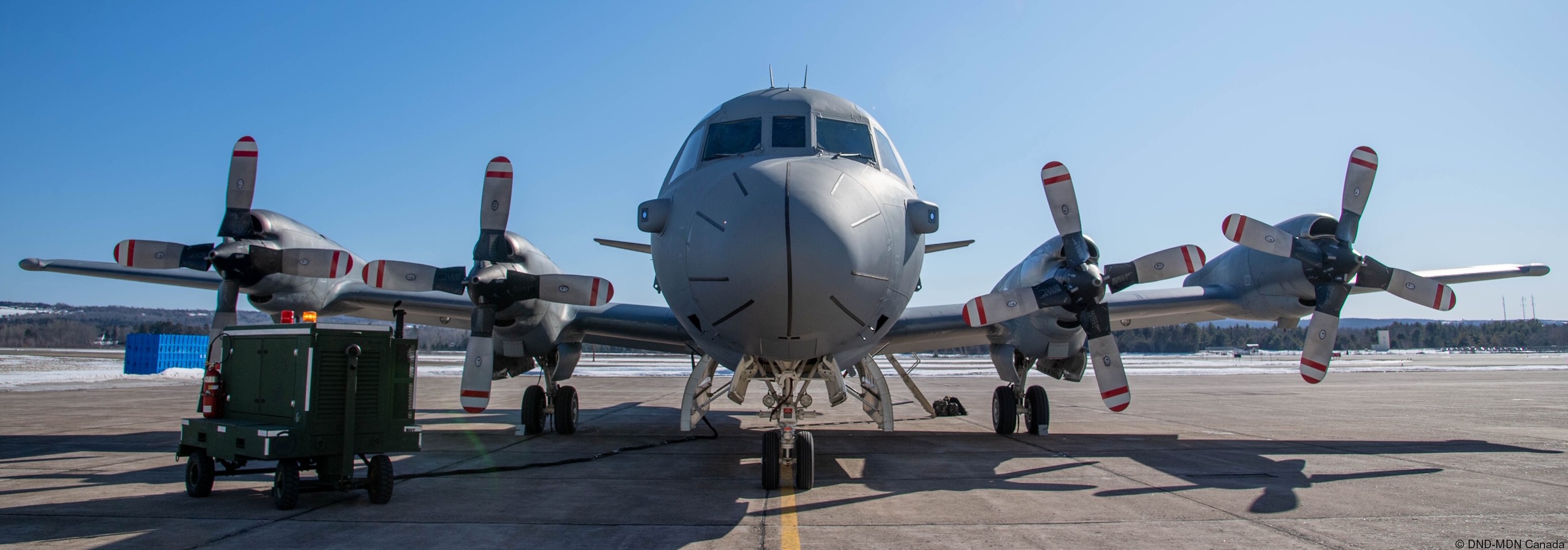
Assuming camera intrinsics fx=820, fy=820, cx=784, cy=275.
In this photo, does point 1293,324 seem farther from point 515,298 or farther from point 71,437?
point 71,437

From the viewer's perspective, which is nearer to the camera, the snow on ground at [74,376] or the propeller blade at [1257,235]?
the propeller blade at [1257,235]

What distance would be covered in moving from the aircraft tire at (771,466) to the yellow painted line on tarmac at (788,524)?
127 millimetres

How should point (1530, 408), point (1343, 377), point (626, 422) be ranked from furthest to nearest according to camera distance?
point (1343, 377)
point (1530, 408)
point (626, 422)

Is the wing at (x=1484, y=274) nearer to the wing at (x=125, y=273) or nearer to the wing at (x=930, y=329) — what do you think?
the wing at (x=930, y=329)

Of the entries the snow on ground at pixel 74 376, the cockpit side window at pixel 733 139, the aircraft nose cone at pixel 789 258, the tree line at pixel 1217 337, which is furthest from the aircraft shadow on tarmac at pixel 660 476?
the tree line at pixel 1217 337

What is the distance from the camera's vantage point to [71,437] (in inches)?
434

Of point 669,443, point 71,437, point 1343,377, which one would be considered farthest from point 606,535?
point 1343,377

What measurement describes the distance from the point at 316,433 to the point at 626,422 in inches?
365

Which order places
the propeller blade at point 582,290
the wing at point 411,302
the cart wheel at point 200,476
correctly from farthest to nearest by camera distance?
the wing at point 411,302 < the propeller blade at point 582,290 < the cart wheel at point 200,476

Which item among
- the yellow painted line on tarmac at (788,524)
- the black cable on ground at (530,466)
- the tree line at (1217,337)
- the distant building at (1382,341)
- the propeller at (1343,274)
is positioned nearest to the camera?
the yellow painted line on tarmac at (788,524)

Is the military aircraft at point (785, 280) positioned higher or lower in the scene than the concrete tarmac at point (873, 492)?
higher

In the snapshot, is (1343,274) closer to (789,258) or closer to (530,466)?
(789,258)

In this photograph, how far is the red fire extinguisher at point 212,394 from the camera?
279 inches

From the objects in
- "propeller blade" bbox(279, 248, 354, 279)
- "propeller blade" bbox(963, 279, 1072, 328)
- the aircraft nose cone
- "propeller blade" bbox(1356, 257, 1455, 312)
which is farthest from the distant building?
"propeller blade" bbox(279, 248, 354, 279)
